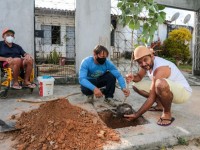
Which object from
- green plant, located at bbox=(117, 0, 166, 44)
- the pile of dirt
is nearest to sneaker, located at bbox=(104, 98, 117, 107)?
the pile of dirt

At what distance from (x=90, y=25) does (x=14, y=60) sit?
2420 millimetres

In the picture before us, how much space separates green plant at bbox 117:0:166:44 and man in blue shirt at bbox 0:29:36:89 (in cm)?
230

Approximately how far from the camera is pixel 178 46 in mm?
13383

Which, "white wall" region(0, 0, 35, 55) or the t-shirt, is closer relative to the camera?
the t-shirt

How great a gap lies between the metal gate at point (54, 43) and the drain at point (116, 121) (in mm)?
4835

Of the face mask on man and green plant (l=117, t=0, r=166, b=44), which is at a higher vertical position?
green plant (l=117, t=0, r=166, b=44)

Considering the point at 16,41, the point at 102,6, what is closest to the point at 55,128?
the point at 16,41

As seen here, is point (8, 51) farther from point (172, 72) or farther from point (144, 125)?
point (172, 72)

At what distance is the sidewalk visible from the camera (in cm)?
290

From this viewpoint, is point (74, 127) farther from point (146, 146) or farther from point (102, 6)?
point (102, 6)

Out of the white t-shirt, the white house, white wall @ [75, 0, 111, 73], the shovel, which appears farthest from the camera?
the white house

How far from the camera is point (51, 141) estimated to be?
110 inches

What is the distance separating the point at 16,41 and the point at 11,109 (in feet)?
7.46

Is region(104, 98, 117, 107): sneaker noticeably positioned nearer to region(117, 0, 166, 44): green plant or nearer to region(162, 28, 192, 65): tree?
region(117, 0, 166, 44): green plant
